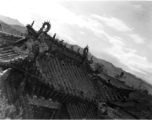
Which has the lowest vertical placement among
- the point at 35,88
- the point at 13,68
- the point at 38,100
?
the point at 38,100

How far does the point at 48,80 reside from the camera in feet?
25.5

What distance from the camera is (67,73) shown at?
10156 millimetres

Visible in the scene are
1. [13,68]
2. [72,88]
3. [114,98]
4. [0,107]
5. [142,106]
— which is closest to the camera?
[0,107]

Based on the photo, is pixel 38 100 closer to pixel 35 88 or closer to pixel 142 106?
pixel 35 88

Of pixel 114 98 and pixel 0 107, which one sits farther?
pixel 114 98

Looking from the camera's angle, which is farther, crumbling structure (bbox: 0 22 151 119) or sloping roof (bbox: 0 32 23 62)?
sloping roof (bbox: 0 32 23 62)

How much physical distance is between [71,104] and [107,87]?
17.1 feet

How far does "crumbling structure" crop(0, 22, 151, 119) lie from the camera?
6535mm

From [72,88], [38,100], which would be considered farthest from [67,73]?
[38,100]

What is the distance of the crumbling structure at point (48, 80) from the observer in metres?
6.54

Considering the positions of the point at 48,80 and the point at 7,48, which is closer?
the point at 48,80

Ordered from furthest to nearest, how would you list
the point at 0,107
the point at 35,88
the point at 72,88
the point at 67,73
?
the point at 67,73
the point at 72,88
the point at 35,88
the point at 0,107

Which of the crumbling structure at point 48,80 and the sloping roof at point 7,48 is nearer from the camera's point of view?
the crumbling structure at point 48,80

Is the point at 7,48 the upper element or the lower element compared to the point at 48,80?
upper
